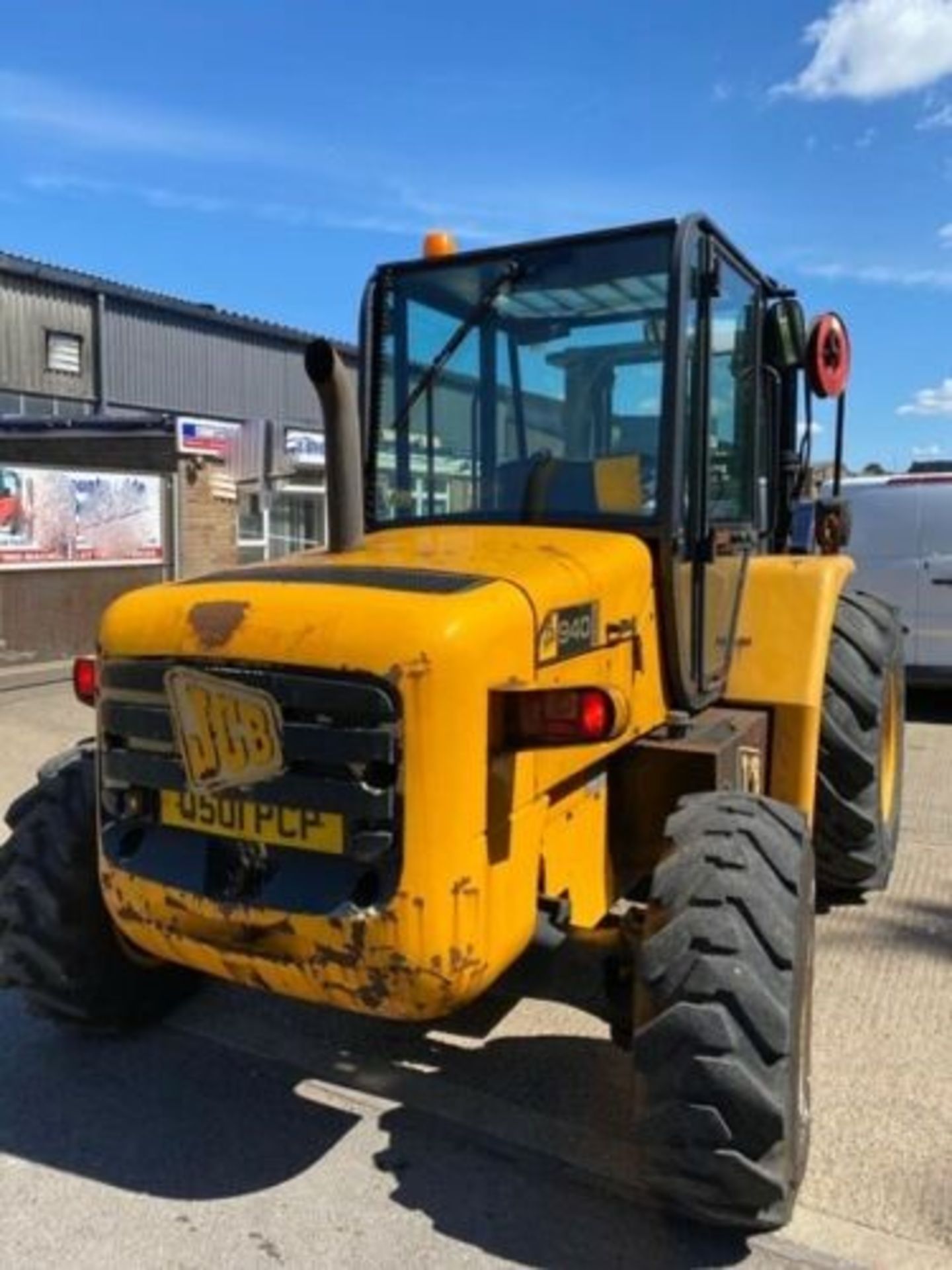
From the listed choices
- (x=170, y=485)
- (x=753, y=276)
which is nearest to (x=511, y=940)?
(x=753, y=276)

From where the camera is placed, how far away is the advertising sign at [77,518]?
1211 centimetres

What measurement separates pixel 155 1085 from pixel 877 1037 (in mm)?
2285

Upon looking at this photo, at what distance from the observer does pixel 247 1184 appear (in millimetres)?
3234

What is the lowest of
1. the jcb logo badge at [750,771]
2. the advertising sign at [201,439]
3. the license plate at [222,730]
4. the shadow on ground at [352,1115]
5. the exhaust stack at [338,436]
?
Result: the shadow on ground at [352,1115]

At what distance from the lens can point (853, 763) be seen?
486 cm

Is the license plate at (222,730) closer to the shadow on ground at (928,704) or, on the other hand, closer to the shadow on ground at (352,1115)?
the shadow on ground at (352,1115)

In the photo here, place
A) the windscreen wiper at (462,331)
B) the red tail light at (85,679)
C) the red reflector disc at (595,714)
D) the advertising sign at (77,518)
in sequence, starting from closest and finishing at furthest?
1. the red reflector disc at (595,714)
2. the red tail light at (85,679)
3. the windscreen wiper at (462,331)
4. the advertising sign at (77,518)

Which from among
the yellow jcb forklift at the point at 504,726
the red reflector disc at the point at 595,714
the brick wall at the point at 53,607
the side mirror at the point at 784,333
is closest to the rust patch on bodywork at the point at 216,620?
the yellow jcb forklift at the point at 504,726

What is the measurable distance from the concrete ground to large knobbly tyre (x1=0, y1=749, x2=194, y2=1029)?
257 mm

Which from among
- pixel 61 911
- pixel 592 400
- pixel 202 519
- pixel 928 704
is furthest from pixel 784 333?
pixel 202 519

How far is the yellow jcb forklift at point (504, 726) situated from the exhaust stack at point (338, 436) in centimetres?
1

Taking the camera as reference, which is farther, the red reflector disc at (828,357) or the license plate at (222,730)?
the red reflector disc at (828,357)

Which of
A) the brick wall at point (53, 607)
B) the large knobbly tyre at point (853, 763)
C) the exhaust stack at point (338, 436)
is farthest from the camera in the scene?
the brick wall at point (53, 607)

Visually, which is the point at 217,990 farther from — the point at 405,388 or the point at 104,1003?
the point at 405,388
